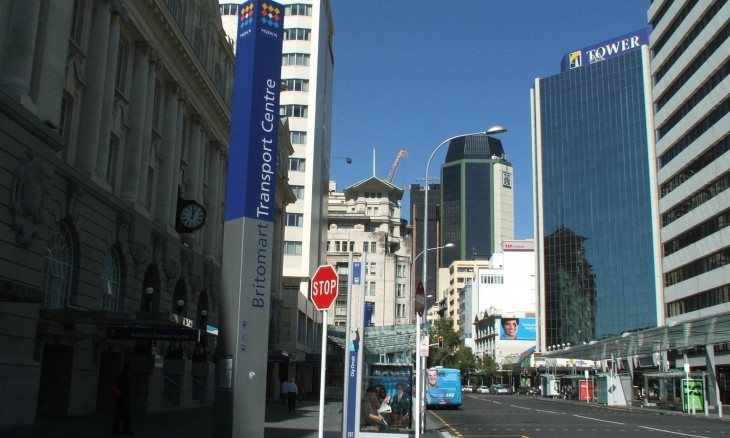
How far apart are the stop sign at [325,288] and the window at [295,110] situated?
6950cm

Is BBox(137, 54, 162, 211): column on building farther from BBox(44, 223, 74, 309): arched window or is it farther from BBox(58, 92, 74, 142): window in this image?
BBox(44, 223, 74, 309): arched window

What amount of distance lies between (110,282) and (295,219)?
52.1m

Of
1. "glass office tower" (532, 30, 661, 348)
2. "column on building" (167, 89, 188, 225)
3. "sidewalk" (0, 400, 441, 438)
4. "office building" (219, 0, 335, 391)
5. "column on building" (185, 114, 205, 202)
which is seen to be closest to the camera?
"sidewalk" (0, 400, 441, 438)

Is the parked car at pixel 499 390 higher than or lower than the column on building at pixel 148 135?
lower

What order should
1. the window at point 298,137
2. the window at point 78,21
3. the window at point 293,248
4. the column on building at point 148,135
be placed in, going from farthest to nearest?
the window at point 298,137, the window at point 293,248, the column on building at point 148,135, the window at point 78,21

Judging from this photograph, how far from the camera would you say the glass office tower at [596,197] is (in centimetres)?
12062

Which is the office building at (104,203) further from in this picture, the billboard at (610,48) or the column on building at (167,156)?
the billboard at (610,48)

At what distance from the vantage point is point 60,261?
81.8 feet

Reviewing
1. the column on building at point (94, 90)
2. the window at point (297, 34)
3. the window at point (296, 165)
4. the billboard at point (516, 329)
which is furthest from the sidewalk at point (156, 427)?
the billboard at point (516, 329)

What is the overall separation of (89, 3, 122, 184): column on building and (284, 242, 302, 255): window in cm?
4984

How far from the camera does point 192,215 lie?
36.6 meters

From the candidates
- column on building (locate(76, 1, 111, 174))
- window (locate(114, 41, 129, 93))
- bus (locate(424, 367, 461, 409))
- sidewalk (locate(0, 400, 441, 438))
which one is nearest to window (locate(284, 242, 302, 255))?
bus (locate(424, 367, 461, 409))

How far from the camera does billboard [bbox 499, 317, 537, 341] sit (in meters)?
158

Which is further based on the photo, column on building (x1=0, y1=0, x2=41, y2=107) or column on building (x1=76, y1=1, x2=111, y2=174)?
column on building (x1=76, y1=1, x2=111, y2=174)
